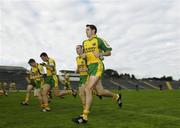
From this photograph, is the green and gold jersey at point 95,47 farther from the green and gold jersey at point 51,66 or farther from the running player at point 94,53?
the green and gold jersey at point 51,66

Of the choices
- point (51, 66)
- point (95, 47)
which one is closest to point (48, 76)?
point (51, 66)

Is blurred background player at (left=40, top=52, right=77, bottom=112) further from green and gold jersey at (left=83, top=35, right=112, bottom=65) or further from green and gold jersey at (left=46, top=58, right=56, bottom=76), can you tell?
green and gold jersey at (left=83, top=35, right=112, bottom=65)

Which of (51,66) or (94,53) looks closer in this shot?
(94,53)

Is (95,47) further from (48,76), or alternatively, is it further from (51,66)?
(48,76)

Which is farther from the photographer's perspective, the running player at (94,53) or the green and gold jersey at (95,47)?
the green and gold jersey at (95,47)

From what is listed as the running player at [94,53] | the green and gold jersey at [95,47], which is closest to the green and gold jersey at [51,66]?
the running player at [94,53]

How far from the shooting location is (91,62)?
32.5ft

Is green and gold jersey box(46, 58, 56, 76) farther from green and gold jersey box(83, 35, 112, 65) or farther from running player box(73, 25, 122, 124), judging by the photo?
green and gold jersey box(83, 35, 112, 65)

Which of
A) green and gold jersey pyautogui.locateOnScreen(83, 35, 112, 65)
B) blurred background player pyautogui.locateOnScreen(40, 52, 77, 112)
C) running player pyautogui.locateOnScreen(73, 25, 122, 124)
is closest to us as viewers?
running player pyautogui.locateOnScreen(73, 25, 122, 124)

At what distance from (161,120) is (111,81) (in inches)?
3447

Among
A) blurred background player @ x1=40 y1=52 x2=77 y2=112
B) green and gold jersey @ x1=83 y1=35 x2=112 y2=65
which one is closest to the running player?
green and gold jersey @ x1=83 y1=35 x2=112 y2=65

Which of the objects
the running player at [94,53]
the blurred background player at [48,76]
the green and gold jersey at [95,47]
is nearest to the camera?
the running player at [94,53]

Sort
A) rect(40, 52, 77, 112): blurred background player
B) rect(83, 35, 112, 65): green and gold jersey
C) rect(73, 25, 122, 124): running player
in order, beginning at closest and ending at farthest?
rect(73, 25, 122, 124): running player, rect(83, 35, 112, 65): green and gold jersey, rect(40, 52, 77, 112): blurred background player

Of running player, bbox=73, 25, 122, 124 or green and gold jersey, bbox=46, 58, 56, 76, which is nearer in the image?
running player, bbox=73, 25, 122, 124
